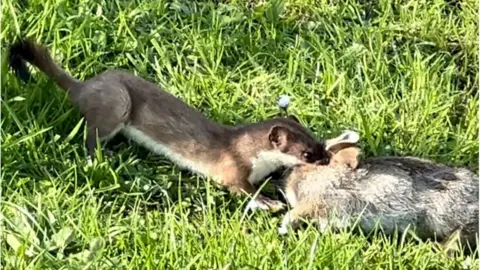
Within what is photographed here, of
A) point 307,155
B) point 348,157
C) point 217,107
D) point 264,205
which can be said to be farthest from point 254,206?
point 217,107

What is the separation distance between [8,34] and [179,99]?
32.4 inches

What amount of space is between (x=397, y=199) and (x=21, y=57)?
1.70 m

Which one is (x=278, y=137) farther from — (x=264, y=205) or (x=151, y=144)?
(x=151, y=144)

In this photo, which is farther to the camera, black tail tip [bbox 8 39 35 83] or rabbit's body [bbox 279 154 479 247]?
black tail tip [bbox 8 39 35 83]

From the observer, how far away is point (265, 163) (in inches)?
195

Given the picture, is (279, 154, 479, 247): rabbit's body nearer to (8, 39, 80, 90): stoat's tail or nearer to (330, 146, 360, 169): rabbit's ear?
(330, 146, 360, 169): rabbit's ear

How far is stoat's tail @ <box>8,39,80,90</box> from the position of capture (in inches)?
198

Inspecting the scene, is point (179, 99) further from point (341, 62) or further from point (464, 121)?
point (464, 121)

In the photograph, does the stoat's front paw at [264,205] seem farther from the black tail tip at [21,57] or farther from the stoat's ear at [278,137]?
the black tail tip at [21,57]

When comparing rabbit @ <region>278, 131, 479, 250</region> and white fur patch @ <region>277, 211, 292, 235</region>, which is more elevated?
rabbit @ <region>278, 131, 479, 250</region>

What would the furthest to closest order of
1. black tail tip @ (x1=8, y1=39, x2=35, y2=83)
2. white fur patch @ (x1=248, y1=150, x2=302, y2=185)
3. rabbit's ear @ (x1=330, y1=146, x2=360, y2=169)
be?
black tail tip @ (x1=8, y1=39, x2=35, y2=83) → white fur patch @ (x1=248, y1=150, x2=302, y2=185) → rabbit's ear @ (x1=330, y1=146, x2=360, y2=169)

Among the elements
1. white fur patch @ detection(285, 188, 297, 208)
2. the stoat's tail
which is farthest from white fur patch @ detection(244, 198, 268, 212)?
the stoat's tail

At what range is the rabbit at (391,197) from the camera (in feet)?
14.8

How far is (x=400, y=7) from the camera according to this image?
6.02 meters
